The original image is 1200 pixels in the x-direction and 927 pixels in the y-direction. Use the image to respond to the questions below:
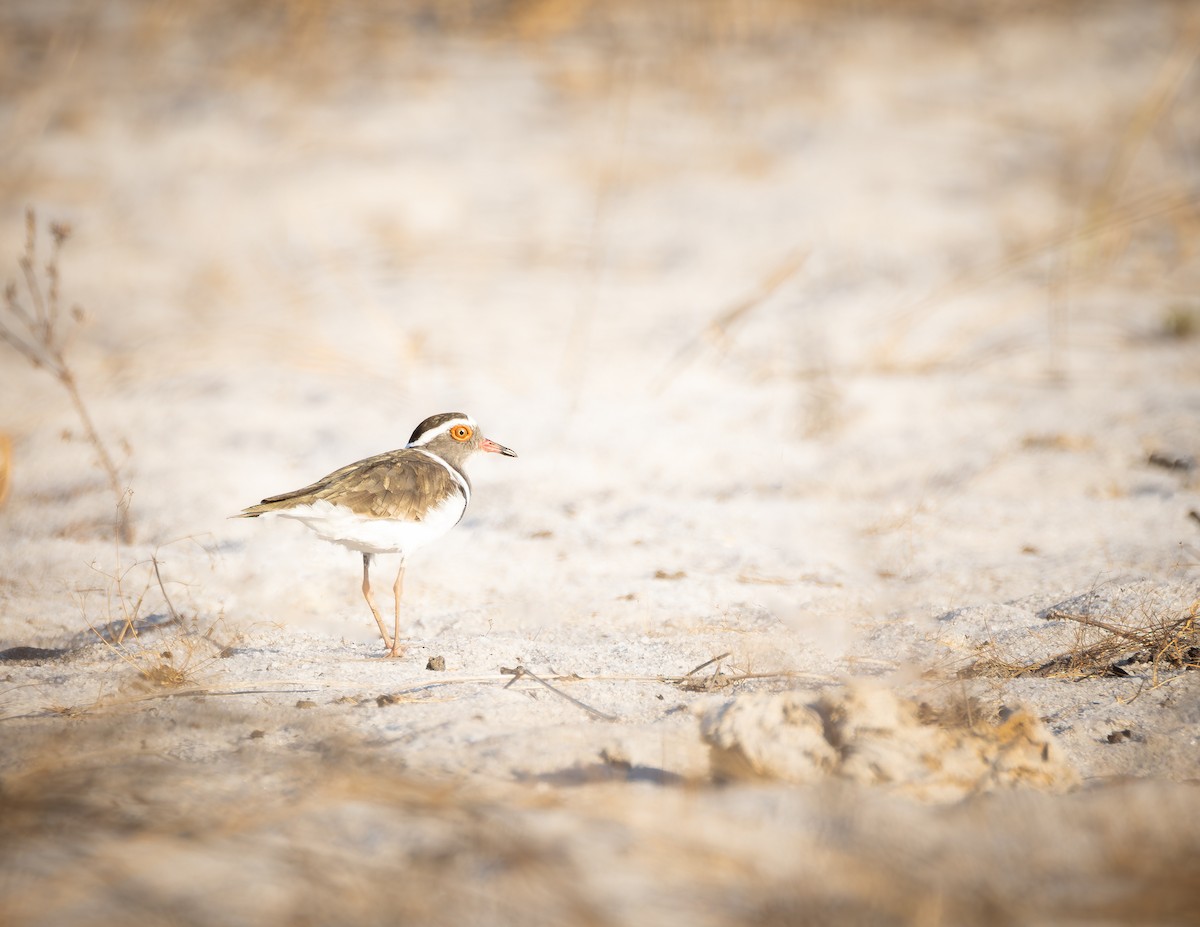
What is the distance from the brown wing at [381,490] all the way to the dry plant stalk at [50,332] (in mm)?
850

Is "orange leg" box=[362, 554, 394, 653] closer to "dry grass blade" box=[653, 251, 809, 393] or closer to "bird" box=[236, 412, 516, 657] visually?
"bird" box=[236, 412, 516, 657]

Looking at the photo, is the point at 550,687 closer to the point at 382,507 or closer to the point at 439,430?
the point at 382,507

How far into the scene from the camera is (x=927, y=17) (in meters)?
12.4

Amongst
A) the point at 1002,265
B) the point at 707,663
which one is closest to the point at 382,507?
the point at 707,663

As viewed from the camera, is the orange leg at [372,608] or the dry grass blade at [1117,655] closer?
the dry grass blade at [1117,655]

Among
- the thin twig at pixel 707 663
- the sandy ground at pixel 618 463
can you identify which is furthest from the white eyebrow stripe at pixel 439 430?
the thin twig at pixel 707 663

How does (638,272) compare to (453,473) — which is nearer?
(453,473)

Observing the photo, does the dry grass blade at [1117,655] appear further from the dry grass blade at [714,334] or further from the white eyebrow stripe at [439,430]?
the dry grass blade at [714,334]

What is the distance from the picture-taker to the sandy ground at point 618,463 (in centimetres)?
222

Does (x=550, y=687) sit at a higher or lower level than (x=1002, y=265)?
lower

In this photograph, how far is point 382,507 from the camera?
4.11 m

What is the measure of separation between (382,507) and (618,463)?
7.57ft

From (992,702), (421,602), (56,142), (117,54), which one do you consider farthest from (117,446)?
(117,54)

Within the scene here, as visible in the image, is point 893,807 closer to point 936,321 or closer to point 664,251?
point 936,321
